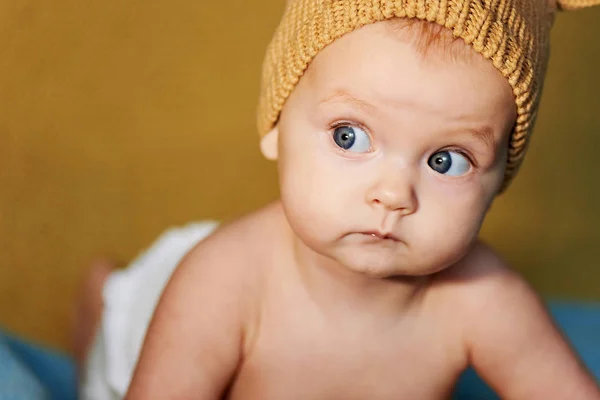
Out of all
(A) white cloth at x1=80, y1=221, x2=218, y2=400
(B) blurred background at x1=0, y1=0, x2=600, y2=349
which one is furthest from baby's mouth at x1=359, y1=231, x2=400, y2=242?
(B) blurred background at x1=0, y1=0, x2=600, y2=349

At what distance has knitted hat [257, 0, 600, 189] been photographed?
0.82 meters

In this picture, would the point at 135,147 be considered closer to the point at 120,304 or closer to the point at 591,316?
the point at 120,304

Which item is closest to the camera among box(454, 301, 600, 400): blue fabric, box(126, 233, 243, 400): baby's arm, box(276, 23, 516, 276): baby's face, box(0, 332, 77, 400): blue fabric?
box(276, 23, 516, 276): baby's face

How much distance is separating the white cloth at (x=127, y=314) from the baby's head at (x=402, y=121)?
0.51 metres

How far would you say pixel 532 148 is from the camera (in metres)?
1.88

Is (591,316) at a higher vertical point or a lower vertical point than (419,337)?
lower

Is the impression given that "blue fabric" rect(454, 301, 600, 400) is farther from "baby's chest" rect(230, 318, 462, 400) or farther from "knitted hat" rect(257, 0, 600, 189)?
"knitted hat" rect(257, 0, 600, 189)

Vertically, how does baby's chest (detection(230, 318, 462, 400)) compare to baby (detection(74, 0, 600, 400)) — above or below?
below

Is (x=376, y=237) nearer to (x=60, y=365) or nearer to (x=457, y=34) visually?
(x=457, y=34)

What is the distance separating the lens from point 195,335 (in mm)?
975

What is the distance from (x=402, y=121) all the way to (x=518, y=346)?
0.37 m

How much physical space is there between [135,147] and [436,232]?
1.02 m

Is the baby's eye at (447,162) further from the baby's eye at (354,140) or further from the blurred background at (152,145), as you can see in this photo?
the blurred background at (152,145)

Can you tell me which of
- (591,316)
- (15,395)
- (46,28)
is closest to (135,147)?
(46,28)
